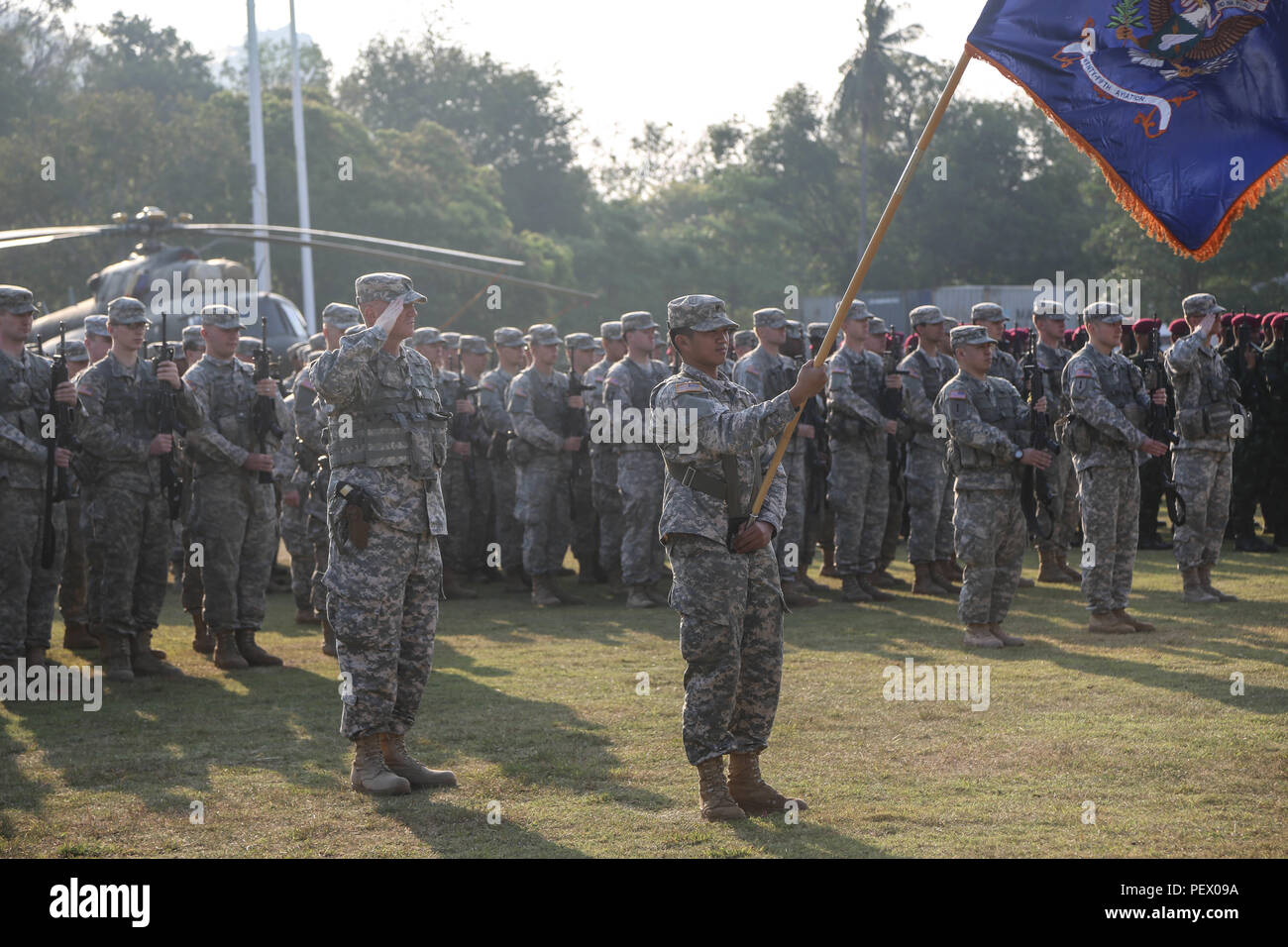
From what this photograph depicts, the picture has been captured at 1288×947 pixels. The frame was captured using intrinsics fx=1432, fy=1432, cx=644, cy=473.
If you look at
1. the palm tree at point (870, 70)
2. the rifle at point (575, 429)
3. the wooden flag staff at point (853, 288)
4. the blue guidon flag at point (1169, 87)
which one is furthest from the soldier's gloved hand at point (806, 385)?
the palm tree at point (870, 70)

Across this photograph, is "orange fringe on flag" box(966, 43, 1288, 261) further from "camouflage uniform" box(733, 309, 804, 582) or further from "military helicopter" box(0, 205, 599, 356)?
"military helicopter" box(0, 205, 599, 356)

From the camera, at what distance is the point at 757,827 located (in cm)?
575

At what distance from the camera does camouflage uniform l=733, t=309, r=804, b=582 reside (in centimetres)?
A: 1144

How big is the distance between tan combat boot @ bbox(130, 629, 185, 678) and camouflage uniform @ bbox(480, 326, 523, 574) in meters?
4.57

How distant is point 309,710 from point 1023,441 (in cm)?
489

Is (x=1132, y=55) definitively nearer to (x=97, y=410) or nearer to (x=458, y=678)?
(x=458, y=678)

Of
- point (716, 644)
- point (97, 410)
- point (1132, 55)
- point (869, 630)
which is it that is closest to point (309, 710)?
point (97, 410)

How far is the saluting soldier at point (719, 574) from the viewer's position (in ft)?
18.7

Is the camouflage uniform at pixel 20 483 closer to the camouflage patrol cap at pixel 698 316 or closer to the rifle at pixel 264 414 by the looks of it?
the rifle at pixel 264 414

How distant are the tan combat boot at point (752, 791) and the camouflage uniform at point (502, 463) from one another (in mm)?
7699

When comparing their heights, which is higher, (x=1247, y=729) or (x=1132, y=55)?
(x=1132, y=55)

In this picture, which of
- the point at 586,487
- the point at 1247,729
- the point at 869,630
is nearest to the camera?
the point at 1247,729

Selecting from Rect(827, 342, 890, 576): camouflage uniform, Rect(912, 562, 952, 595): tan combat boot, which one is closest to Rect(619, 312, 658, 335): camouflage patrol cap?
Rect(827, 342, 890, 576): camouflage uniform

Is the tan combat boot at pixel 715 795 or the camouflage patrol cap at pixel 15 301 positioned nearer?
the tan combat boot at pixel 715 795
